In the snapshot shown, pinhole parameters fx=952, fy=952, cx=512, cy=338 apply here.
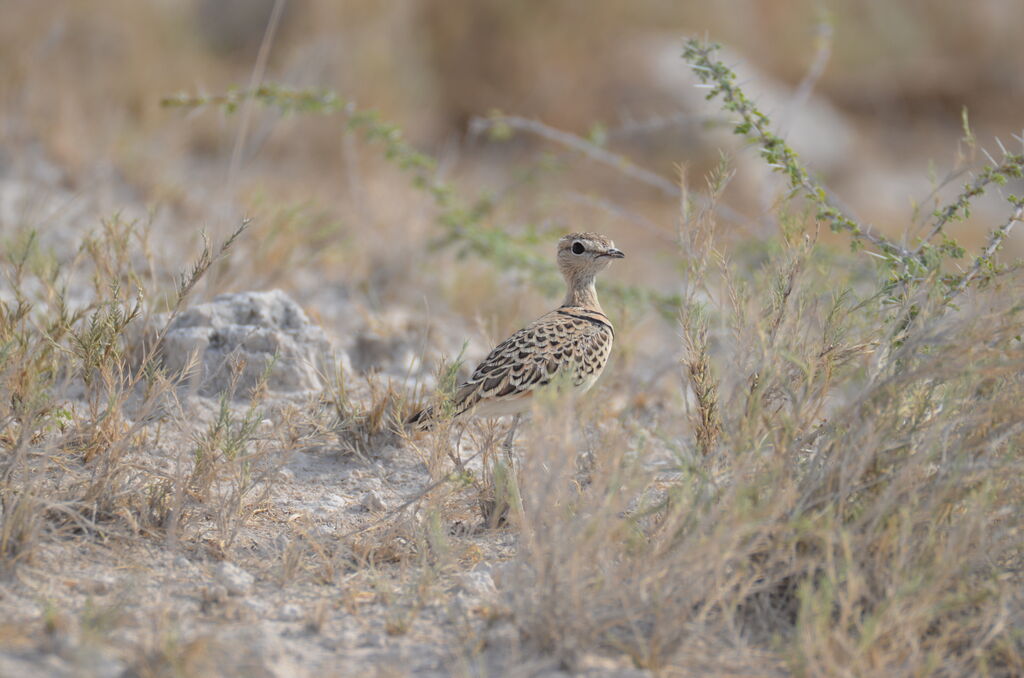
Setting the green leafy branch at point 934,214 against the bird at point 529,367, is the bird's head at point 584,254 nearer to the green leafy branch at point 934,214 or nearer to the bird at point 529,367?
the bird at point 529,367

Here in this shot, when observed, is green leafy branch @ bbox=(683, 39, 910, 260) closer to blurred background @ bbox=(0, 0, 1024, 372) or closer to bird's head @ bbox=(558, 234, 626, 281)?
blurred background @ bbox=(0, 0, 1024, 372)

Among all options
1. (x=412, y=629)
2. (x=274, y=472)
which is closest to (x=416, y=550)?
(x=412, y=629)

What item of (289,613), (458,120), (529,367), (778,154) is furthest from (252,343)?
(458,120)

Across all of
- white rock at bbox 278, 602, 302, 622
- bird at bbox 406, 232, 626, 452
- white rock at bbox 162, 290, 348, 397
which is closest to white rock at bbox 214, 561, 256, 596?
white rock at bbox 278, 602, 302, 622

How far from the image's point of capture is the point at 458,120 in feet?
34.7

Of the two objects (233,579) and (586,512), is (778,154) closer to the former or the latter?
(586,512)

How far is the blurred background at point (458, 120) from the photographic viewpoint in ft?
19.3

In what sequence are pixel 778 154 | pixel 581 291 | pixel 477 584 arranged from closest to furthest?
pixel 477 584 < pixel 778 154 < pixel 581 291

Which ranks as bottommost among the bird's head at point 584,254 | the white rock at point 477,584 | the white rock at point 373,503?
the white rock at point 477,584

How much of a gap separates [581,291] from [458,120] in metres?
6.82

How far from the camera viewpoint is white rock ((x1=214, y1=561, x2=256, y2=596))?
8.75 ft

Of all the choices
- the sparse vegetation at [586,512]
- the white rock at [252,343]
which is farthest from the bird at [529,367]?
the white rock at [252,343]

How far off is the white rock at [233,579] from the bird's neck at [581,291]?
1.96 metres

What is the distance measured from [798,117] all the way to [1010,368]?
Result: 9205mm
